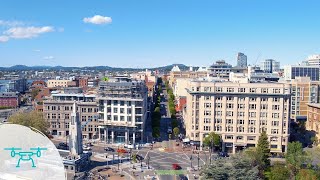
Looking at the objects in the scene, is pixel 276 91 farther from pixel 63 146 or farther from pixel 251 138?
pixel 63 146

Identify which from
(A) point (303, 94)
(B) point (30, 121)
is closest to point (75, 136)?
(B) point (30, 121)

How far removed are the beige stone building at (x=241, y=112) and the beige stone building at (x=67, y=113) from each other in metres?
25.0

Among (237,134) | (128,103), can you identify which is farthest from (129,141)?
(237,134)

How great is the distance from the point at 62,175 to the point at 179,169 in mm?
39093

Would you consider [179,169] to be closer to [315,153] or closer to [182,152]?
[182,152]

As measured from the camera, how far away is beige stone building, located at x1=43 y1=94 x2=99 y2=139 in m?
83.1

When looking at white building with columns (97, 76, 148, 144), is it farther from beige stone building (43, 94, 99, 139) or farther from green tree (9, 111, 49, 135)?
green tree (9, 111, 49, 135)

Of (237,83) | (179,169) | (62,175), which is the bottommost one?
(179,169)

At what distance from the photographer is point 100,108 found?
260 ft

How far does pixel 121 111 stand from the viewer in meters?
77.7

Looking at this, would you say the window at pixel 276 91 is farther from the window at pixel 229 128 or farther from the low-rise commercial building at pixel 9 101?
the low-rise commercial building at pixel 9 101

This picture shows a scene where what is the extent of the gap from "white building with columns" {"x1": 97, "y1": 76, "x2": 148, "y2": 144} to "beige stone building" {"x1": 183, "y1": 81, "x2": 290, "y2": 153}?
1253 centimetres

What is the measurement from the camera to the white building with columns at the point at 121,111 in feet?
253

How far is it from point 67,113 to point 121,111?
1568 centimetres
